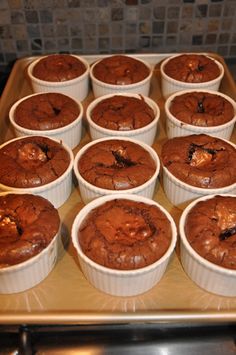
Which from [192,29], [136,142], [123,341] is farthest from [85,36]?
[123,341]

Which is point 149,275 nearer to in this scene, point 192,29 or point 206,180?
point 206,180

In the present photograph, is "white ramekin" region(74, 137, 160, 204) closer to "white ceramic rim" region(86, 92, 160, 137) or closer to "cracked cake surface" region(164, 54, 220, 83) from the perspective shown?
"white ceramic rim" region(86, 92, 160, 137)

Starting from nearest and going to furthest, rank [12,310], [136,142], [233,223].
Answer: [12,310] < [233,223] < [136,142]

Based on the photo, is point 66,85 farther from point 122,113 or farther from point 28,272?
point 28,272

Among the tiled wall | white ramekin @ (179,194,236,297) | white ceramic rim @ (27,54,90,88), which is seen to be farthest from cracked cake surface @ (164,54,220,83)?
white ramekin @ (179,194,236,297)

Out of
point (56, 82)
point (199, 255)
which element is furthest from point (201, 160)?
point (56, 82)

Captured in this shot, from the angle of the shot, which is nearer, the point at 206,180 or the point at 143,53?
the point at 206,180

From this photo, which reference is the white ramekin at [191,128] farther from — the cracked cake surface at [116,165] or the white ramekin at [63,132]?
the white ramekin at [63,132]
